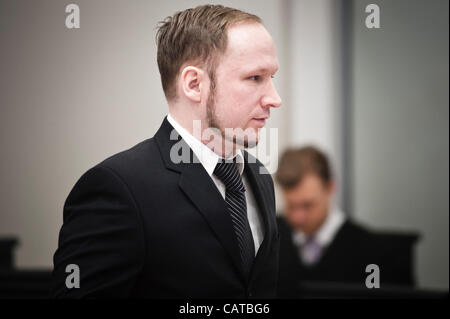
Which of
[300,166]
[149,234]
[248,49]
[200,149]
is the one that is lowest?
[300,166]

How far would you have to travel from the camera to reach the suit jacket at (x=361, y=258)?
2158 millimetres

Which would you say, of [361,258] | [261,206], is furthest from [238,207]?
[361,258]

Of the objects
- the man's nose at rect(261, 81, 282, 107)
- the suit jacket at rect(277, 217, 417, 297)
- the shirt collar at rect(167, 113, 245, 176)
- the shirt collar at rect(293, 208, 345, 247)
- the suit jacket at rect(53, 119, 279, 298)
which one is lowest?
the suit jacket at rect(277, 217, 417, 297)

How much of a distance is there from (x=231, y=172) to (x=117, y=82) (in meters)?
0.24

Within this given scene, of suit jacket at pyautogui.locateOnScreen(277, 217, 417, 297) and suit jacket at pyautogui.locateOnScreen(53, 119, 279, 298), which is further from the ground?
suit jacket at pyautogui.locateOnScreen(53, 119, 279, 298)

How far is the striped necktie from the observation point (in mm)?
787

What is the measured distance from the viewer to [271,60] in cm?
74

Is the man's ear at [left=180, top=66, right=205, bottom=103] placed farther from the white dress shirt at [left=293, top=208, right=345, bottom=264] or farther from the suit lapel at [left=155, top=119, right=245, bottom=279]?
the white dress shirt at [left=293, top=208, right=345, bottom=264]

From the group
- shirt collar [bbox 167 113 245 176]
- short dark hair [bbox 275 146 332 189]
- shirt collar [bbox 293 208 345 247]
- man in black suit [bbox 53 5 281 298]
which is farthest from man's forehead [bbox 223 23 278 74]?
shirt collar [bbox 293 208 345 247]

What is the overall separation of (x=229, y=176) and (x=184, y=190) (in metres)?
0.08

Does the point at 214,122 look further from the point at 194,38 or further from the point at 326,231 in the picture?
the point at 326,231

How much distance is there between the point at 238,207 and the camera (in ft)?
2.64

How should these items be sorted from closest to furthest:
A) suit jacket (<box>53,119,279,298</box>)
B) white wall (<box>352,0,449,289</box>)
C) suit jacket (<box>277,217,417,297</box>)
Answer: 1. suit jacket (<box>53,119,279,298</box>)
2. suit jacket (<box>277,217,417,297</box>)
3. white wall (<box>352,0,449,289</box>)
